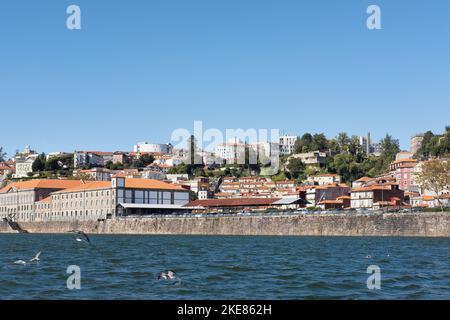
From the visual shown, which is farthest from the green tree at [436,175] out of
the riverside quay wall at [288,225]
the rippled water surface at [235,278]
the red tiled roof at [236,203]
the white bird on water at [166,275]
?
the white bird on water at [166,275]

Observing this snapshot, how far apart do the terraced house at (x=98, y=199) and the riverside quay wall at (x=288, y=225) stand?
4.60 metres

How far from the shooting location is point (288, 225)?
9275cm

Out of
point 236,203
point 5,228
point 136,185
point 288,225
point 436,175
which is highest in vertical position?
point 436,175

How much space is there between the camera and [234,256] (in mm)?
45844

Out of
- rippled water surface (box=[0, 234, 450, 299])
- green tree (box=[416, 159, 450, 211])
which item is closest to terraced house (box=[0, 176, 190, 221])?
green tree (box=[416, 159, 450, 211])

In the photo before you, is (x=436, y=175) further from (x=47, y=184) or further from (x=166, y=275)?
(x=47, y=184)

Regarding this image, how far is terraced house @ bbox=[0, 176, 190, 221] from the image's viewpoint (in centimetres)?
12562

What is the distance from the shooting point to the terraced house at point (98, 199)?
126m

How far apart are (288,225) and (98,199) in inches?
1824

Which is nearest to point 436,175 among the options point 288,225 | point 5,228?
point 288,225

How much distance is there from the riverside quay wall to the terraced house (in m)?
4.60

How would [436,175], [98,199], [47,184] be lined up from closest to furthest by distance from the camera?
[436,175] → [98,199] → [47,184]
